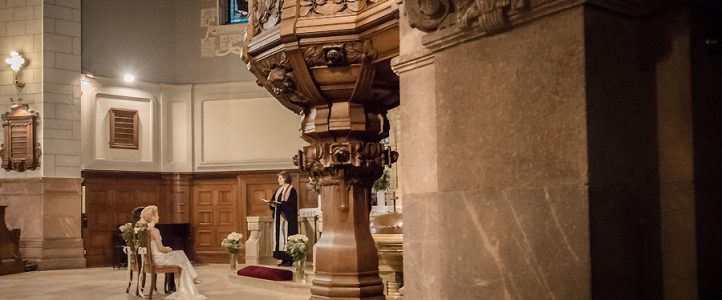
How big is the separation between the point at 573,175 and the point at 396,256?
12.5ft

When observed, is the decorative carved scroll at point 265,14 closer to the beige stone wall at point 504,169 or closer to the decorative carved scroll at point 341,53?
the decorative carved scroll at point 341,53

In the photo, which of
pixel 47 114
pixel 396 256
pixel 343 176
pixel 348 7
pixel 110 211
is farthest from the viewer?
pixel 110 211

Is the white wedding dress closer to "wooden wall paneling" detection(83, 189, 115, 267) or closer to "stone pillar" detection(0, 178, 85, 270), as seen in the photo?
"stone pillar" detection(0, 178, 85, 270)

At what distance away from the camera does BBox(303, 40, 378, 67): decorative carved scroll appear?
12.0 feet

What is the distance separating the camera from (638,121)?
1.84m

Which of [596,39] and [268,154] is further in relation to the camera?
[268,154]

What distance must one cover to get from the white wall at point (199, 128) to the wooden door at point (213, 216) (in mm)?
403

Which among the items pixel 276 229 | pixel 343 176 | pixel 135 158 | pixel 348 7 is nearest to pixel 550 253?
pixel 348 7

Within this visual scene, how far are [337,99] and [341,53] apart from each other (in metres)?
0.45

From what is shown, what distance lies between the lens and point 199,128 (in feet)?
49.5

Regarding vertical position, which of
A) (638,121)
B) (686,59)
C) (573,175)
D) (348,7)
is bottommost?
(573,175)

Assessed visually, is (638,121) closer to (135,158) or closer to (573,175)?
(573,175)

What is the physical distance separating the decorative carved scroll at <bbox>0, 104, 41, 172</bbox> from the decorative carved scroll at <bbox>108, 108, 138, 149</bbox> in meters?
1.51

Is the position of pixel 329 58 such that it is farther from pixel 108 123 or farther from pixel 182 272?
pixel 108 123
